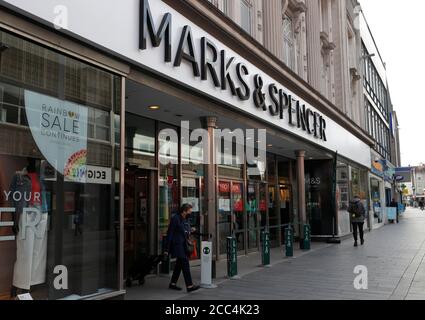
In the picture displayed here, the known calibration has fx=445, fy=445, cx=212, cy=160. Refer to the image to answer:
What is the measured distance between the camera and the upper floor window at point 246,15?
41.5ft

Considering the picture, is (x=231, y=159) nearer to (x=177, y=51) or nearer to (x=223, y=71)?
(x=223, y=71)

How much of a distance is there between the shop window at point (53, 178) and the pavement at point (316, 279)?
1734mm

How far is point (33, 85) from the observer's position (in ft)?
18.7

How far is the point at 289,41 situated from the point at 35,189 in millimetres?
13082

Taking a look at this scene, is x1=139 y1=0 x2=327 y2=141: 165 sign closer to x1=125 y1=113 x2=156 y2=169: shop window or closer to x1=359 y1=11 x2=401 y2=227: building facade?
x1=125 y1=113 x2=156 y2=169: shop window

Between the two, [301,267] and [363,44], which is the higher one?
[363,44]

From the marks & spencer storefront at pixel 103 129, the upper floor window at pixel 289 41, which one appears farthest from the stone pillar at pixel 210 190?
the upper floor window at pixel 289 41

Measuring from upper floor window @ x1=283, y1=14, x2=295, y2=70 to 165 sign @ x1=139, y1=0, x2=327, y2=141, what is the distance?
1995mm

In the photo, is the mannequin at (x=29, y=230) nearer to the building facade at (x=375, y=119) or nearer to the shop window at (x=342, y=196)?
the shop window at (x=342, y=196)

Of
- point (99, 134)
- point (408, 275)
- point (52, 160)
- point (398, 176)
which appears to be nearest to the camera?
point (52, 160)

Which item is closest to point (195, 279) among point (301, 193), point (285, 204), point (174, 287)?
point (174, 287)

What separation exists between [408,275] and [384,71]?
3821 cm

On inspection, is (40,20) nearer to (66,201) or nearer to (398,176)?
(66,201)

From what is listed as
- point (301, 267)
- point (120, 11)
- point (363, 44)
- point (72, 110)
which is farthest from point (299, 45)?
point (363, 44)
